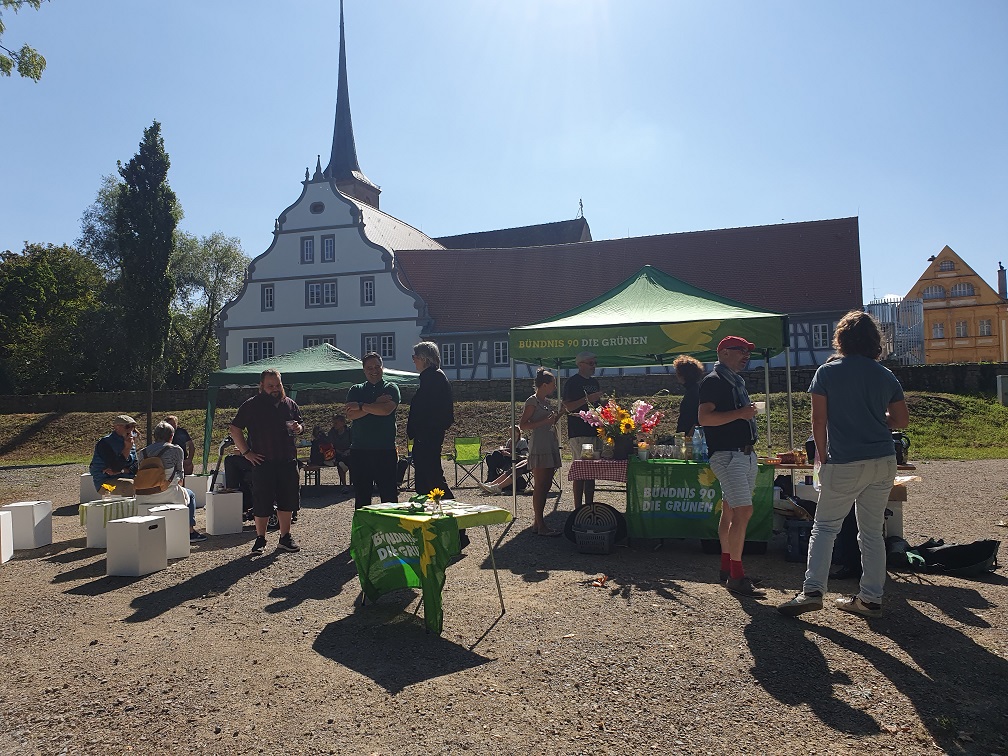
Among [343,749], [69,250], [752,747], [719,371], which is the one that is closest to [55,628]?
[343,749]

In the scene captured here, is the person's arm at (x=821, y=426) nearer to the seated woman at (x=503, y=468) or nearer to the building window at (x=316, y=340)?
the seated woman at (x=503, y=468)

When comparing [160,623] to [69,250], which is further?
[69,250]

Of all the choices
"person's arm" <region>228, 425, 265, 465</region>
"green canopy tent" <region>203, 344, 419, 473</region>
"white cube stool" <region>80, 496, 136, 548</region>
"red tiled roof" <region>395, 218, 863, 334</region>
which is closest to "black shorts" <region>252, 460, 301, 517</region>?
"person's arm" <region>228, 425, 265, 465</region>

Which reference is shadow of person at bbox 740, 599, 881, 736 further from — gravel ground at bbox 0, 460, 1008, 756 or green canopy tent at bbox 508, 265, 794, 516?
green canopy tent at bbox 508, 265, 794, 516

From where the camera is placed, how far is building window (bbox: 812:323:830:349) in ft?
101

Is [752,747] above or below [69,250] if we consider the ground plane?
below

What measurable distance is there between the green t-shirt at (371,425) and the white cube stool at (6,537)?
3551 millimetres

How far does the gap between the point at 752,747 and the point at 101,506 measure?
692 cm

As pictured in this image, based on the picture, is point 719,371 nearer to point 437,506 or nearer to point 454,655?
point 437,506

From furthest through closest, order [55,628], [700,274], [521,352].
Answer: [700,274] → [521,352] → [55,628]

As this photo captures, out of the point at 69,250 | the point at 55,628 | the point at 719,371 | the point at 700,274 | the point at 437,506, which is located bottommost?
the point at 55,628

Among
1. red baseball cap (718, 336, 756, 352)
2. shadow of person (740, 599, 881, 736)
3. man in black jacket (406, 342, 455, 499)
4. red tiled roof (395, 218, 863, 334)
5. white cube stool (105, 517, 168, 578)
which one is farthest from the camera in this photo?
red tiled roof (395, 218, 863, 334)

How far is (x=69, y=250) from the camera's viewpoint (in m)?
49.2

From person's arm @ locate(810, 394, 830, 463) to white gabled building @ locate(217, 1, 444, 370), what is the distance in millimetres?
31015
